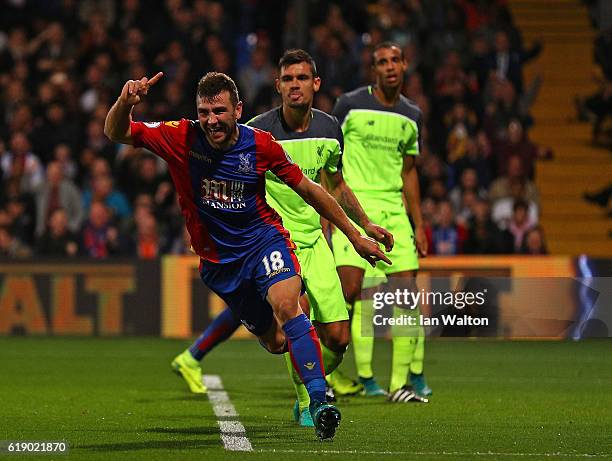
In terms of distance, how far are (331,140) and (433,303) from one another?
4.20 feet

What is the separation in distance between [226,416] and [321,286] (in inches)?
42.3

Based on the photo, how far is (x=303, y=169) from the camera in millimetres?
10297

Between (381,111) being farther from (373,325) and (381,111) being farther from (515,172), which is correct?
(515,172)

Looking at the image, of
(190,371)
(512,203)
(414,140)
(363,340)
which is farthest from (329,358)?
(512,203)

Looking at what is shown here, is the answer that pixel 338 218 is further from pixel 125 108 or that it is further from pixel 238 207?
pixel 125 108

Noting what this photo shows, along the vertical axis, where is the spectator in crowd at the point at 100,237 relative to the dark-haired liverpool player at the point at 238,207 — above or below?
below

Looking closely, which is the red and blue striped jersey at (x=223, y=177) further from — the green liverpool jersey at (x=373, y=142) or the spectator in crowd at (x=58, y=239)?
the spectator in crowd at (x=58, y=239)

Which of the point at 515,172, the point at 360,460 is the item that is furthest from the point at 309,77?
the point at 515,172

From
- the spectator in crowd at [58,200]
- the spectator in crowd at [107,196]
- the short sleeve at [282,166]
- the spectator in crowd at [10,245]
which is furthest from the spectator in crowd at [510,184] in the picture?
the short sleeve at [282,166]

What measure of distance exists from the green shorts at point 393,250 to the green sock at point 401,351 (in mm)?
343

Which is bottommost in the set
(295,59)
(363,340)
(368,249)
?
(363,340)

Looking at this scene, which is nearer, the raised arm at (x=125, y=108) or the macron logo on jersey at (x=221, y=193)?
the raised arm at (x=125, y=108)

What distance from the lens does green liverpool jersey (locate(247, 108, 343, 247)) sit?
1029 cm

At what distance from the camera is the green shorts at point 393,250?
11.5 meters
